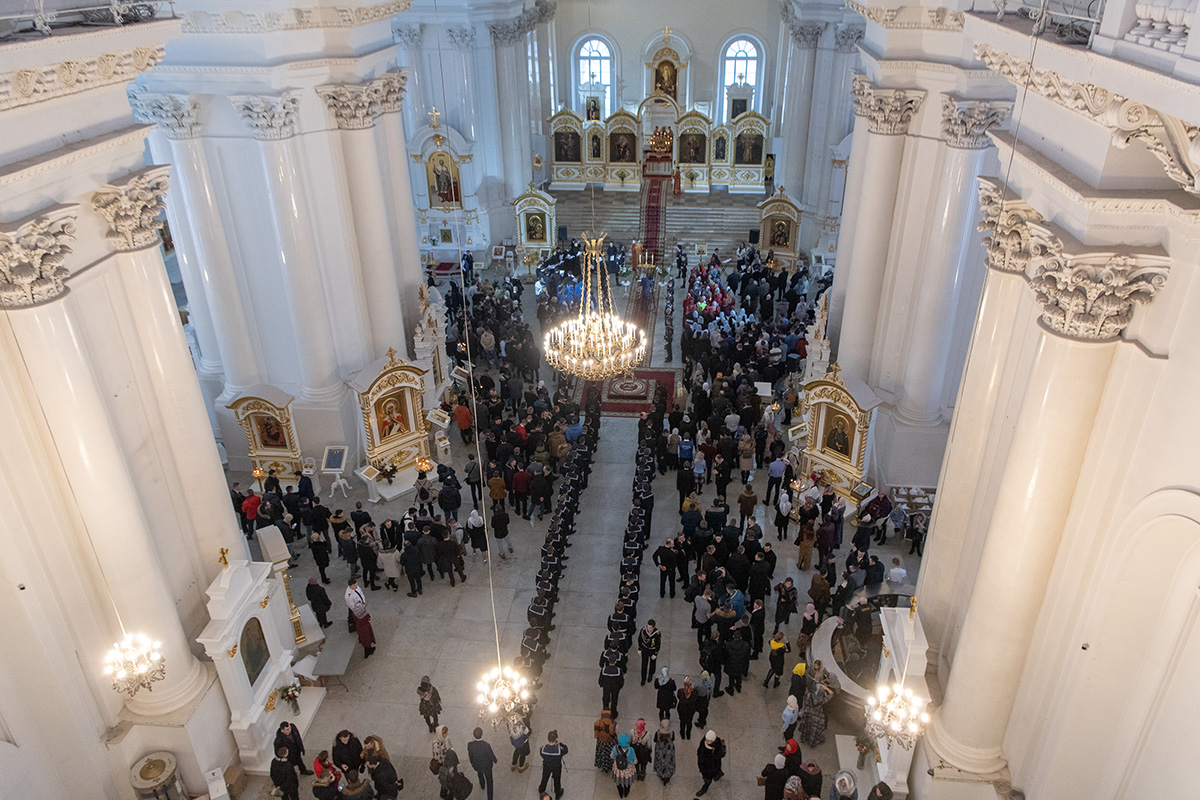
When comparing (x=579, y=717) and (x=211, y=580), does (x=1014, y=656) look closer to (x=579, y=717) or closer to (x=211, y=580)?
(x=579, y=717)

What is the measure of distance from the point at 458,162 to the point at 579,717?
15.8 meters

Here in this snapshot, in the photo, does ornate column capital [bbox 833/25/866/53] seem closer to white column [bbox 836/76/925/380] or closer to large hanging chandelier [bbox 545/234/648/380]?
white column [bbox 836/76/925/380]

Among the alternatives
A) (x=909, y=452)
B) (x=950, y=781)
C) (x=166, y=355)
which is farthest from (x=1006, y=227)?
(x=166, y=355)

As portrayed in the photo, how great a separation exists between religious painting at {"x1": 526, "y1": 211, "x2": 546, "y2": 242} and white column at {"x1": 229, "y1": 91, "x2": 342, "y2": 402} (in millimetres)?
10380

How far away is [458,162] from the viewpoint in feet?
71.3

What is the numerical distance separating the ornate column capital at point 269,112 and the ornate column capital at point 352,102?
1.74 feet

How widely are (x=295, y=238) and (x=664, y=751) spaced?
833 cm

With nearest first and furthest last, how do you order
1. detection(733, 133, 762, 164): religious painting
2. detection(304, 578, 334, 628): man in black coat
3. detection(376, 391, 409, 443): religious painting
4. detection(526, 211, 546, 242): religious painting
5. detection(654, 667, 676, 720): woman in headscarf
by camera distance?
detection(654, 667, 676, 720): woman in headscarf → detection(304, 578, 334, 628): man in black coat → detection(376, 391, 409, 443): religious painting → detection(526, 211, 546, 242): religious painting → detection(733, 133, 762, 164): religious painting

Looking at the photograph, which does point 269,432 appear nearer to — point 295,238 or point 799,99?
point 295,238

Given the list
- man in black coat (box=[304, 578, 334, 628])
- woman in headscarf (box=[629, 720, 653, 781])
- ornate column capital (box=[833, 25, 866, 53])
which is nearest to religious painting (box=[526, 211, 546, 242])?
ornate column capital (box=[833, 25, 866, 53])

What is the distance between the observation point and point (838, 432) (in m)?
12.6

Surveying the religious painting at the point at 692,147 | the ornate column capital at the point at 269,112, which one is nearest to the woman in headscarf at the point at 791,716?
the ornate column capital at the point at 269,112

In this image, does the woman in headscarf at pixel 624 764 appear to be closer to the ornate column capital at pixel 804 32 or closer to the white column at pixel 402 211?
the white column at pixel 402 211

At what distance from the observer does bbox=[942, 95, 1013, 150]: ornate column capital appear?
34.1 ft
